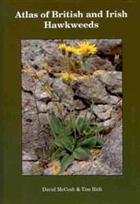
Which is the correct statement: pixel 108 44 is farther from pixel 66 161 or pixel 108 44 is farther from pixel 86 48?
pixel 66 161

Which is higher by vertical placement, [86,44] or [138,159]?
[86,44]

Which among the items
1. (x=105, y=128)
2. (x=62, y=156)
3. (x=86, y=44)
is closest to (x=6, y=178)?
(x=62, y=156)

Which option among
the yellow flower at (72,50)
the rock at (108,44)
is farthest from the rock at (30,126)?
the rock at (108,44)

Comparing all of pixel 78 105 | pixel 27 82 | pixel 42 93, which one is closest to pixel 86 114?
pixel 78 105

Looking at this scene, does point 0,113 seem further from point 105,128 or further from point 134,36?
point 134,36

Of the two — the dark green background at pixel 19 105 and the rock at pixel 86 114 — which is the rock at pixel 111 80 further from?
the rock at pixel 86 114

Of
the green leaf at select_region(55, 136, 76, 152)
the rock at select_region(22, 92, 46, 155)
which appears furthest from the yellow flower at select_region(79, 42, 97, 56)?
the green leaf at select_region(55, 136, 76, 152)

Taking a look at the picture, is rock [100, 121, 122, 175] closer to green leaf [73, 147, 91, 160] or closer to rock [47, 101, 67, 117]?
green leaf [73, 147, 91, 160]

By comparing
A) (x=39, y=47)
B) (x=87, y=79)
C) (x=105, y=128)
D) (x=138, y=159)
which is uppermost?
(x=39, y=47)
